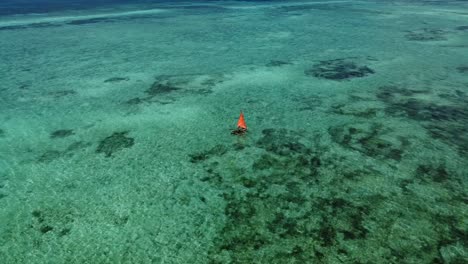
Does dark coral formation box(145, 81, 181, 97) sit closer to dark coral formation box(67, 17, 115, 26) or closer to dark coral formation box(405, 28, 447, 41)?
dark coral formation box(405, 28, 447, 41)

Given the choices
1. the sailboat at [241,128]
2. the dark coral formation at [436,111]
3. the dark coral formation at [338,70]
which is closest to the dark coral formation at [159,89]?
the sailboat at [241,128]

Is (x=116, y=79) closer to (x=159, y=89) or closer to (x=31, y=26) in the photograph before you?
(x=159, y=89)

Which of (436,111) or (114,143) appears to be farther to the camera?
(436,111)

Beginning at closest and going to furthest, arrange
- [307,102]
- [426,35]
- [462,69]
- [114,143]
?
[114,143] < [307,102] < [462,69] < [426,35]

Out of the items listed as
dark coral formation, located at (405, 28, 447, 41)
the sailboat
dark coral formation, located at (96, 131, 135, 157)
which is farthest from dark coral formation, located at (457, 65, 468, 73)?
dark coral formation, located at (96, 131, 135, 157)

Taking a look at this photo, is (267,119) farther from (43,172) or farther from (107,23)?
(107,23)

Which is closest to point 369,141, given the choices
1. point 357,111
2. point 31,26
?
point 357,111

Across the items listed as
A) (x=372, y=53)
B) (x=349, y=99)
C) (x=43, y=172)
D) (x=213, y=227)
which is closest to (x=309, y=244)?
(x=213, y=227)
